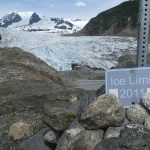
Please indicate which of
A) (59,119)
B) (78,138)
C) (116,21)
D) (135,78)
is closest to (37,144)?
(59,119)

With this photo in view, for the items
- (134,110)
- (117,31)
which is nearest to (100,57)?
(134,110)

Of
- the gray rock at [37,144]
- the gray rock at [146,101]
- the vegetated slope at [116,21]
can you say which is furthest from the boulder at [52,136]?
the vegetated slope at [116,21]

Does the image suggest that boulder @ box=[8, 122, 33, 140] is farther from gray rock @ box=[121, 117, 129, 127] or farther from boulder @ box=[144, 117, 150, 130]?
boulder @ box=[144, 117, 150, 130]

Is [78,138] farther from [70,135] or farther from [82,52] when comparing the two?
[82,52]

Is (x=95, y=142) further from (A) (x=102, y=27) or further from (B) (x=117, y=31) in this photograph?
(A) (x=102, y=27)

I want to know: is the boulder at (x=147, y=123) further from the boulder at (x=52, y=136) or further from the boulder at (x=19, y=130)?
the boulder at (x=19, y=130)

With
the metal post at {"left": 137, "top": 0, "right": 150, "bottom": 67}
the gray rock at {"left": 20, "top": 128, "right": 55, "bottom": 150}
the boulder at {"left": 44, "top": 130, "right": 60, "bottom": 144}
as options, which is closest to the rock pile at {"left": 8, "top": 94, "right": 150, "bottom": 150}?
the boulder at {"left": 44, "top": 130, "right": 60, "bottom": 144}
